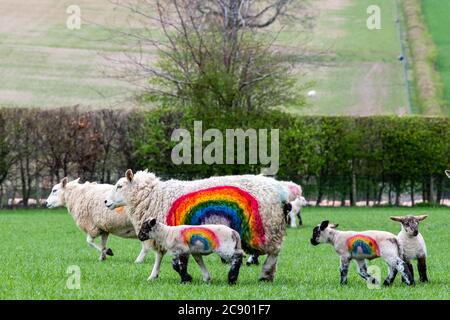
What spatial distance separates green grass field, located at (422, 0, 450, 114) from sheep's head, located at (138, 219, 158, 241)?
4045 centimetres

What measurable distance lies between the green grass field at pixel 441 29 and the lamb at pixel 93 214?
35733 millimetres

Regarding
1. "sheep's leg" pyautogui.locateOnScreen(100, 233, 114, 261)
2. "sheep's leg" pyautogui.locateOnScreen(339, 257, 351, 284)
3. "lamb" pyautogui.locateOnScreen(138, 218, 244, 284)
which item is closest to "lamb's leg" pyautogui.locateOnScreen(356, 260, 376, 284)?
"sheep's leg" pyautogui.locateOnScreen(339, 257, 351, 284)

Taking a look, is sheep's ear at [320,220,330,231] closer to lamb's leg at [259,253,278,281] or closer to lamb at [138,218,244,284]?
lamb's leg at [259,253,278,281]

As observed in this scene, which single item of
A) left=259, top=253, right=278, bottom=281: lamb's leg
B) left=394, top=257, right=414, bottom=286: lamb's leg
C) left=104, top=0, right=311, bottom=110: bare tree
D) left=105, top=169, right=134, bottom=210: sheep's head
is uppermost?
left=104, top=0, right=311, bottom=110: bare tree

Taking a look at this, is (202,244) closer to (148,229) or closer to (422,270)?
(148,229)

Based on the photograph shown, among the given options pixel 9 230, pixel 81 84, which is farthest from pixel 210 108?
pixel 81 84

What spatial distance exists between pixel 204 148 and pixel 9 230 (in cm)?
1174

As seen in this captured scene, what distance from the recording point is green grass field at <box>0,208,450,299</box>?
36.8 feet

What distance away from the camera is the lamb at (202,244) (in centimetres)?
1236

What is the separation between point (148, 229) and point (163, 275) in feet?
3.59

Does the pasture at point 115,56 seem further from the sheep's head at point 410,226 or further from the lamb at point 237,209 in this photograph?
the sheep's head at point 410,226

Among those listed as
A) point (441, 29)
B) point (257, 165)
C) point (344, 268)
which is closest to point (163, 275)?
point (344, 268)

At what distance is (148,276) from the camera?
44.9 feet

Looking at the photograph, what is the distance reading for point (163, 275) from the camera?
13.8 metres
